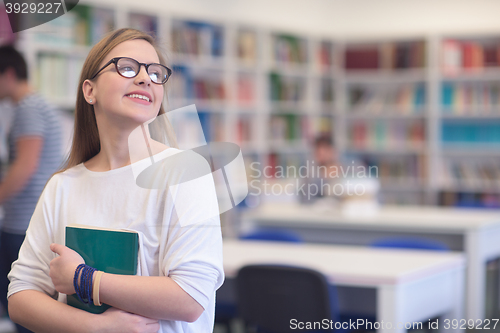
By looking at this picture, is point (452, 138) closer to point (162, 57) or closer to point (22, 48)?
point (22, 48)

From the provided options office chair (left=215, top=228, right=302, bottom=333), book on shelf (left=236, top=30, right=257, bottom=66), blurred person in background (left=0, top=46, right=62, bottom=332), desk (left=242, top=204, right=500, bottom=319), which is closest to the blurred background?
book on shelf (left=236, top=30, right=257, bottom=66)

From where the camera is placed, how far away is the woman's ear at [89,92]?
961 mm

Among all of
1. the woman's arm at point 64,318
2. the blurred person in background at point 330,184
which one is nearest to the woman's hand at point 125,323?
the woman's arm at point 64,318

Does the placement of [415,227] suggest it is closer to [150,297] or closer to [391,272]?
[391,272]

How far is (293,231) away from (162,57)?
322 cm

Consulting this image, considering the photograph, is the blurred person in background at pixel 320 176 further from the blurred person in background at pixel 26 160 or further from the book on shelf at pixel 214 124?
the blurred person in background at pixel 26 160

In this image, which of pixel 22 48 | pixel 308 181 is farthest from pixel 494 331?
pixel 22 48

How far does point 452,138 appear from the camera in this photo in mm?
5973

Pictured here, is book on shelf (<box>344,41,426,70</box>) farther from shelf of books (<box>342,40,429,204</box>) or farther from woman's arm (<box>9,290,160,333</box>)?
woman's arm (<box>9,290,160,333</box>)

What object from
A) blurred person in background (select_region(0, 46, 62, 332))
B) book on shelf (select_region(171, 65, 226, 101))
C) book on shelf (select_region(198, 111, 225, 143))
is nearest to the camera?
blurred person in background (select_region(0, 46, 62, 332))

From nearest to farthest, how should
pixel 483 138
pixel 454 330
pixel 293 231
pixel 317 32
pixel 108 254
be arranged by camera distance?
pixel 108 254 → pixel 454 330 → pixel 293 231 → pixel 483 138 → pixel 317 32

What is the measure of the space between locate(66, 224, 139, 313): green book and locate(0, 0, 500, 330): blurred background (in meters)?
3.95

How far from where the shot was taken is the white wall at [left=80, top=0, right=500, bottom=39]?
19.2ft

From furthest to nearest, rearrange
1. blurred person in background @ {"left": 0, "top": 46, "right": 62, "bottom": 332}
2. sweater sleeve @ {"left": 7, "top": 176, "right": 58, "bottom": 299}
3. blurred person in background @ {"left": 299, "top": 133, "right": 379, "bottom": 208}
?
1. blurred person in background @ {"left": 299, "top": 133, "right": 379, "bottom": 208}
2. blurred person in background @ {"left": 0, "top": 46, "right": 62, "bottom": 332}
3. sweater sleeve @ {"left": 7, "top": 176, "right": 58, "bottom": 299}
